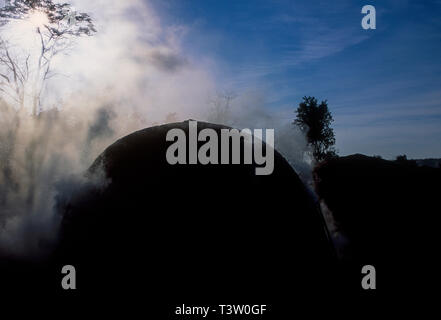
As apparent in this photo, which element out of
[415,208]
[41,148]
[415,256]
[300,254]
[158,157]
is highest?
[41,148]

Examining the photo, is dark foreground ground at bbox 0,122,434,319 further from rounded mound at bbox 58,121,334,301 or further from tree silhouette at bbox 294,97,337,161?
tree silhouette at bbox 294,97,337,161

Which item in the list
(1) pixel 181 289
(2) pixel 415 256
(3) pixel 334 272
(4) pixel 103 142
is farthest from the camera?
(4) pixel 103 142

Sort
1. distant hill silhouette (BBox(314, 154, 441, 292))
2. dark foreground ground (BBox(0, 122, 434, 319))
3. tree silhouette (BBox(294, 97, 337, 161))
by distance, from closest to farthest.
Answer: dark foreground ground (BBox(0, 122, 434, 319)) → distant hill silhouette (BBox(314, 154, 441, 292)) → tree silhouette (BBox(294, 97, 337, 161))

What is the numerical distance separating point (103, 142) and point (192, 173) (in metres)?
19.7

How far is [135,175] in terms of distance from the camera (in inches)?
249

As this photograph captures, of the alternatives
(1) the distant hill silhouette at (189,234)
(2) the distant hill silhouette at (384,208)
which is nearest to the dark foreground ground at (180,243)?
(1) the distant hill silhouette at (189,234)

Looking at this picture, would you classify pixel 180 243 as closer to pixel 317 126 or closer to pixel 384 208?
pixel 384 208

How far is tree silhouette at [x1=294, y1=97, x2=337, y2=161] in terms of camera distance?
1308 inches

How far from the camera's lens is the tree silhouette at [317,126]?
33.2 m

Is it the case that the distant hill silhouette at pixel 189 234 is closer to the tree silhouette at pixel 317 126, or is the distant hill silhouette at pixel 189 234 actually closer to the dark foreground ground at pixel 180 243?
the dark foreground ground at pixel 180 243

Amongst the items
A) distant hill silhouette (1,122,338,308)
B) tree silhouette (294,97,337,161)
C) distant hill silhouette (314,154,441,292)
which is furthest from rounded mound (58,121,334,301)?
tree silhouette (294,97,337,161)
